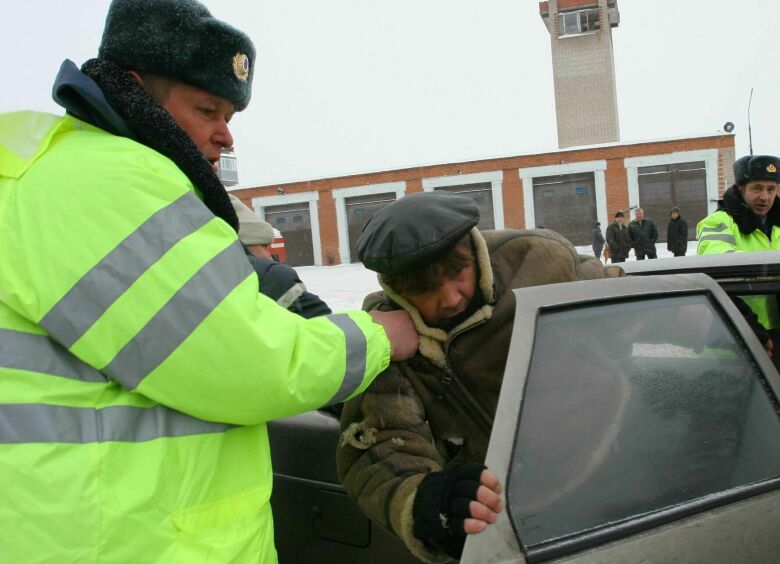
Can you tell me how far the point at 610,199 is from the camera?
2489 centimetres

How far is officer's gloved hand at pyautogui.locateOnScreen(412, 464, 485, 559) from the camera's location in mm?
1236

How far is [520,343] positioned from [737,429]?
636mm

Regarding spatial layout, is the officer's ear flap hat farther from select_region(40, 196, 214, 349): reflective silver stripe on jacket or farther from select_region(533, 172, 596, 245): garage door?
select_region(533, 172, 596, 245): garage door

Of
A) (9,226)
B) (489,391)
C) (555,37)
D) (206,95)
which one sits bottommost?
(489,391)

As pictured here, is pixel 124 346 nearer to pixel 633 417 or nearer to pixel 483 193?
pixel 633 417

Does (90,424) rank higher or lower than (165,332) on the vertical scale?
lower

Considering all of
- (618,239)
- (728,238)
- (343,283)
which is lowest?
(343,283)

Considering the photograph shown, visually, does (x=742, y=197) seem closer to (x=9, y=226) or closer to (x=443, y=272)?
(x=443, y=272)

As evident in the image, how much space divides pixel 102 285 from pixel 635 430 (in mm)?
1111

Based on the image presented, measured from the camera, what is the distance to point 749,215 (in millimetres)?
4043

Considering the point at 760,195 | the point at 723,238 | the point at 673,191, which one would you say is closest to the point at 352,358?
the point at 723,238

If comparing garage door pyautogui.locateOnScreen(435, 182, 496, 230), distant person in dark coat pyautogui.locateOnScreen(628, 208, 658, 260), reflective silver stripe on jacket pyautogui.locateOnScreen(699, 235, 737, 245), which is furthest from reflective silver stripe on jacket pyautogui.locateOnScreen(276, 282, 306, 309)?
garage door pyautogui.locateOnScreen(435, 182, 496, 230)

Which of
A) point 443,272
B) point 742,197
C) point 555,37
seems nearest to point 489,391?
point 443,272

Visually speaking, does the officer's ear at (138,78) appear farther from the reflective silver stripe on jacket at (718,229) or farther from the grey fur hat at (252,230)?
the reflective silver stripe on jacket at (718,229)
